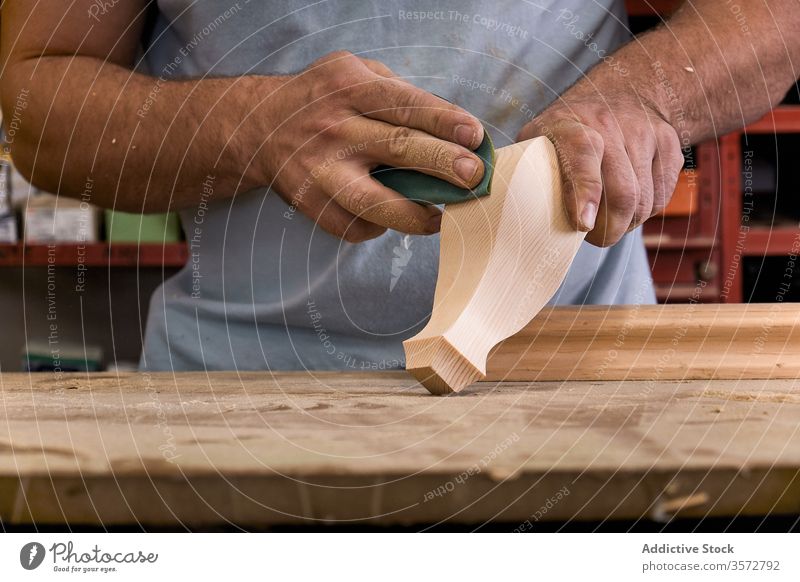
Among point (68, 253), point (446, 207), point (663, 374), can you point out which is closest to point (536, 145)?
point (446, 207)

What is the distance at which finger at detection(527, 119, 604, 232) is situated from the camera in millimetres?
566

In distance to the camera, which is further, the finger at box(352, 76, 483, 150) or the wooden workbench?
the finger at box(352, 76, 483, 150)

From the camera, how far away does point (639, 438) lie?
1.34 feet

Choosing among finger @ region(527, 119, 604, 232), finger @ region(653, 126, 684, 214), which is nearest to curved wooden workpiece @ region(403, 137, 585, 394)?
finger @ region(527, 119, 604, 232)

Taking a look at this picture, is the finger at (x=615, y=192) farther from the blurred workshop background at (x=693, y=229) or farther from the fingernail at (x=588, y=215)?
the blurred workshop background at (x=693, y=229)

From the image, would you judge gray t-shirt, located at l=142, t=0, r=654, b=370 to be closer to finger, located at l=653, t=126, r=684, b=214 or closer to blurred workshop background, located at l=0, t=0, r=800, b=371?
finger, located at l=653, t=126, r=684, b=214

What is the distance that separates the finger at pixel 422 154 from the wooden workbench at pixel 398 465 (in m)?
0.17

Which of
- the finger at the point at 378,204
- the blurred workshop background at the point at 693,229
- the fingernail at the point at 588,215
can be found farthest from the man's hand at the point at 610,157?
the blurred workshop background at the point at 693,229

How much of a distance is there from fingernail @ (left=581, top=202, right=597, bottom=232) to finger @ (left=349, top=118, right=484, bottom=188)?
0.26 feet

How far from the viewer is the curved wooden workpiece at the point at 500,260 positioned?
56 cm

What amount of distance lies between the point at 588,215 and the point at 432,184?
0.12 m

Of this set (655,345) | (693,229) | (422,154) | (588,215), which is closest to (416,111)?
(422,154)

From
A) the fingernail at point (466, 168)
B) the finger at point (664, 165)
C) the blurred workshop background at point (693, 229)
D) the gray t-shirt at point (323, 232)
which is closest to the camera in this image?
the fingernail at point (466, 168)
